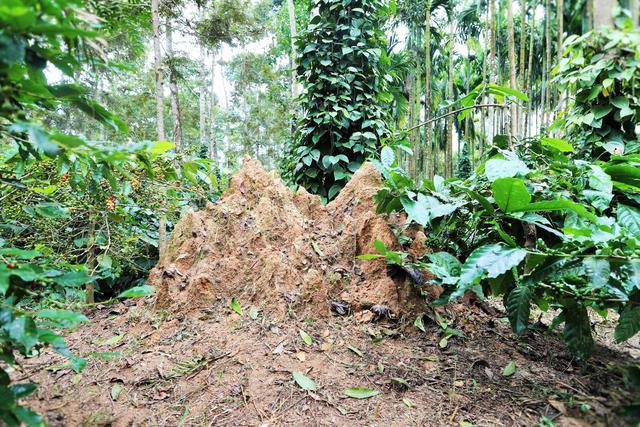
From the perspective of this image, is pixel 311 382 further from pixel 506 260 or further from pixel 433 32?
pixel 433 32

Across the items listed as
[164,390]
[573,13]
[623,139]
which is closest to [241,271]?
[164,390]

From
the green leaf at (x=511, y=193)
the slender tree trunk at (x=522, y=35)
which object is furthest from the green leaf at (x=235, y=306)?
the slender tree trunk at (x=522, y=35)

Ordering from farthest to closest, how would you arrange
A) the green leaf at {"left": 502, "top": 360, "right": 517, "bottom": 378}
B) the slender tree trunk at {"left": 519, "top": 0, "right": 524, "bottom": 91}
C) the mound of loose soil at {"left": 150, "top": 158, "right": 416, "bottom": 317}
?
1. the slender tree trunk at {"left": 519, "top": 0, "right": 524, "bottom": 91}
2. the mound of loose soil at {"left": 150, "top": 158, "right": 416, "bottom": 317}
3. the green leaf at {"left": 502, "top": 360, "right": 517, "bottom": 378}

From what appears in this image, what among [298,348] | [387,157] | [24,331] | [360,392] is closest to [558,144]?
[387,157]

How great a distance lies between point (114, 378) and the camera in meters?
1.62

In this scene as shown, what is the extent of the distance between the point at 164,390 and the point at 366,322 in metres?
1.12

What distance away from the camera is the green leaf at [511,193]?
54.2 inches

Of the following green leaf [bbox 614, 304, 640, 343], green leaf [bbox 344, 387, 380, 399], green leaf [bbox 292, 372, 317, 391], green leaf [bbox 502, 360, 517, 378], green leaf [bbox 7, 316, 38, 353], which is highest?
green leaf [bbox 7, 316, 38, 353]

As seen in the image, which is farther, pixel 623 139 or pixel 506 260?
pixel 623 139

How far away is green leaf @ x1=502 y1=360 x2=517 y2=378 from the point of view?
160 centimetres

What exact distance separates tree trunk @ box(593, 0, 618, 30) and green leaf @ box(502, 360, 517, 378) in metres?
1.49

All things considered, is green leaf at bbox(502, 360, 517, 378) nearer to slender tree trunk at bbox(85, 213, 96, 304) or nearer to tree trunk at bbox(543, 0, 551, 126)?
tree trunk at bbox(543, 0, 551, 126)

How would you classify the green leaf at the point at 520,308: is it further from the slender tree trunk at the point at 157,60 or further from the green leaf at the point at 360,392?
the slender tree trunk at the point at 157,60

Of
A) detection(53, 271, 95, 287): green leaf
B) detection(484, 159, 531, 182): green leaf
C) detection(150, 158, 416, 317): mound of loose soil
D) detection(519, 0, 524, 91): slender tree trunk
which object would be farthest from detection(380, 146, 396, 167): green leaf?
detection(519, 0, 524, 91): slender tree trunk
